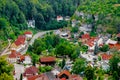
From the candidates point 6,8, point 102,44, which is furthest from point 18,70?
point 6,8

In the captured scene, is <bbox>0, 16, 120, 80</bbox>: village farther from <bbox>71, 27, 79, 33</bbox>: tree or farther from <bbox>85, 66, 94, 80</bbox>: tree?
<bbox>85, 66, 94, 80</bbox>: tree

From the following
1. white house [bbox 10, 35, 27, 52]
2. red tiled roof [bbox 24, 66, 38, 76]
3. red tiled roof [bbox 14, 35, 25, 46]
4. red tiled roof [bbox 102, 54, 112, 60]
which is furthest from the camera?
red tiled roof [bbox 14, 35, 25, 46]

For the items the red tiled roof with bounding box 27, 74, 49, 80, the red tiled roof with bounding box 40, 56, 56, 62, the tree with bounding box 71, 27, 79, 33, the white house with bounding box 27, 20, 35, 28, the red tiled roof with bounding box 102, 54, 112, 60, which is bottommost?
the white house with bounding box 27, 20, 35, 28

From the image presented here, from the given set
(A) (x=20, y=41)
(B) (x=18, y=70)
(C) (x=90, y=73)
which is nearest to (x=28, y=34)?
(A) (x=20, y=41)

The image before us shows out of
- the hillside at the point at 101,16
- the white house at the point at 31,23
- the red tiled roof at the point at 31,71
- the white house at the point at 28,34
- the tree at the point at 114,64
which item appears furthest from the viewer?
the white house at the point at 31,23

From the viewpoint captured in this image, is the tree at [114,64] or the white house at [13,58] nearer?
the tree at [114,64]

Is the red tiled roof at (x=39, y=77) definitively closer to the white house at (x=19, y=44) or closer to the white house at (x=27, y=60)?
the white house at (x=27, y=60)

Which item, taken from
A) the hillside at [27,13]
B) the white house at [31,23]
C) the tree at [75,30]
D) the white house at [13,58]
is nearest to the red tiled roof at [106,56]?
the white house at [13,58]

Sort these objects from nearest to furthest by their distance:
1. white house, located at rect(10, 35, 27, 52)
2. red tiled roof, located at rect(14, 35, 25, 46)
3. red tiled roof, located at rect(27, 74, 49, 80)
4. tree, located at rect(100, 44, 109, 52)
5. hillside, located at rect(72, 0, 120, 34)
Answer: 1. red tiled roof, located at rect(27, 74, 49, 80)
2. tree, located at rect(100, 44, 109, 52)
3. white house, located at rect(10, 35, 27, 52)
4. red tiled roof, located at rect(14, 35, 25, 46)
5. hillside, located at rect(72, 0, 120, 34)

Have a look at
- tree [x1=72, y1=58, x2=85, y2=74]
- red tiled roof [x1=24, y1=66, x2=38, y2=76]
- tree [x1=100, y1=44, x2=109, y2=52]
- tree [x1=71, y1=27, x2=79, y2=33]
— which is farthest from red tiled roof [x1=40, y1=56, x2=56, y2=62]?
tree [x1=71, y1=27, x2=79, y2=33]

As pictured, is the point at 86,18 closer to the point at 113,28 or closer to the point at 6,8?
the point at 113,28

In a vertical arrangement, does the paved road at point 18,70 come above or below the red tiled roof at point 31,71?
below
